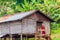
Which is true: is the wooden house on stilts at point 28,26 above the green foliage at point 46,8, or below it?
below

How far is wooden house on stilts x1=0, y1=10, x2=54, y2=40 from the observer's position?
26.3 metres

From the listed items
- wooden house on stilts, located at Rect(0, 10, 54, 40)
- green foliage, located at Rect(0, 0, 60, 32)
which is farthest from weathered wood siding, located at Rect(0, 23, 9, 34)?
green foliage, located at Rect(0, 0, 60, 32)

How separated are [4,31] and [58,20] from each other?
1671 centimetres

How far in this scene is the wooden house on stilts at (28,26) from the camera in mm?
26298

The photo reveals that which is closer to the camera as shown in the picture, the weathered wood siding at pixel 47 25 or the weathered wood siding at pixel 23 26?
the weathered wood siding at pixel 23 26

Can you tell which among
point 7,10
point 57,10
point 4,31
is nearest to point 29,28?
point 4,31

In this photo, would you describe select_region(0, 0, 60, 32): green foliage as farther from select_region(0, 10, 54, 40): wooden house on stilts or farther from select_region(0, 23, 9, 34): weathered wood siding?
select_region(0, 23, 9, 34): weathered wood siding

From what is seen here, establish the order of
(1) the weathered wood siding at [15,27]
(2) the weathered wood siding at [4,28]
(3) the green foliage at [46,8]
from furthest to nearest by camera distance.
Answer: (3) the green foliage at [46,8] < (2) the weathered wood siding at [4,28] < (1) the weathered wood siding at [15,27]

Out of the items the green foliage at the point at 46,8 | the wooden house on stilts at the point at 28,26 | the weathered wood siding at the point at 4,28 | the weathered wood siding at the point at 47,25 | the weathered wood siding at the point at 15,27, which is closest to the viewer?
the wooden house on stilts at the point at 28,26

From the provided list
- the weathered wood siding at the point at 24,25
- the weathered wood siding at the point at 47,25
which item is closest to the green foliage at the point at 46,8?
the weathered wood siding at the point at 47,25

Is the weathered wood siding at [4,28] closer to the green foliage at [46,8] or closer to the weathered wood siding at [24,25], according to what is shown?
the weathered wood siding at [24,25]

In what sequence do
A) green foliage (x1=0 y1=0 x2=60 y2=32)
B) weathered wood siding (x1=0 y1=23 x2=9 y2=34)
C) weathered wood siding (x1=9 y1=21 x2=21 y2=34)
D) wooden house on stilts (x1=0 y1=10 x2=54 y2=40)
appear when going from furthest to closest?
green foliage (x1=0 y1=0 x2=60 y2=32) → weathered wood siding (x1=0 y1=23 x2=9 y2=34) → weathered wood siding (x1=9 y1=21 x2=21 y2=34) → wooden house on stilts (x1=0 y1=10 x2=54 y2=40)

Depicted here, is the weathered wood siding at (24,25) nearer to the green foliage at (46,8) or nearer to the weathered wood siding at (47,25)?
the weathered wood siding at (47,25)

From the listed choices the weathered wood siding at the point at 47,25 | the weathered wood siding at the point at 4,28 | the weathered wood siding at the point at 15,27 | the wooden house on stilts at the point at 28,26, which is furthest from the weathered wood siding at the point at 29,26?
the weathered wood siding at the point at 4,28
